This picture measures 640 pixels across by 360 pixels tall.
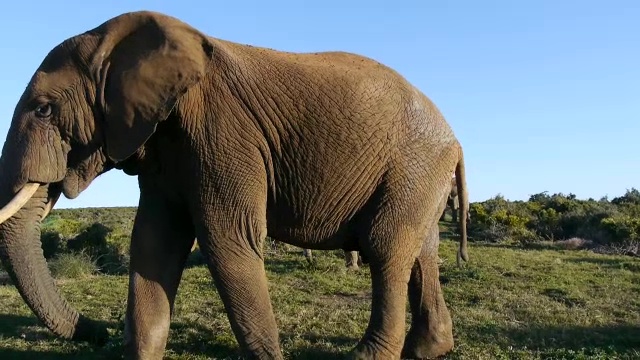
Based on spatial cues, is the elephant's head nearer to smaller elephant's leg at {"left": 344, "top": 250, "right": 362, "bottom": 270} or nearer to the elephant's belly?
the elephant's belly

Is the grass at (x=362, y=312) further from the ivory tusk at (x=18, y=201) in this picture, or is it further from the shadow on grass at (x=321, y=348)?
the ivory tusk at (x=18, y=201)

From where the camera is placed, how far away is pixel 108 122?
4.82 metres

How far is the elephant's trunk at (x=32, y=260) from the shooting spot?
497 cm

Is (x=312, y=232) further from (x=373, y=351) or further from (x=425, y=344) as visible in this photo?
(x=425, y=344)

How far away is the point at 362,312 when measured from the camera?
871cm

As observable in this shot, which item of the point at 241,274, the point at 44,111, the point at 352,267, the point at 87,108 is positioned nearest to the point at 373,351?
the point at 241,274

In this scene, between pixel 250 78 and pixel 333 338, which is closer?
pixel 250 78

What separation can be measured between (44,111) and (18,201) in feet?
2.09

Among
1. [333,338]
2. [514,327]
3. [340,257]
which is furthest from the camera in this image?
[340,257]

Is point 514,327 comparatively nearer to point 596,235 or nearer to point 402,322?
point 402,322

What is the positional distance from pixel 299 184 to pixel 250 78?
2.84 ft

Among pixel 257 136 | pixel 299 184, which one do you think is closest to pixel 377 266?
pixel 299 184

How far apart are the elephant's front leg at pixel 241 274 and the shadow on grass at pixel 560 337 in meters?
3.12

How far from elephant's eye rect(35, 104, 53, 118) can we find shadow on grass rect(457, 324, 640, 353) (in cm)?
470
